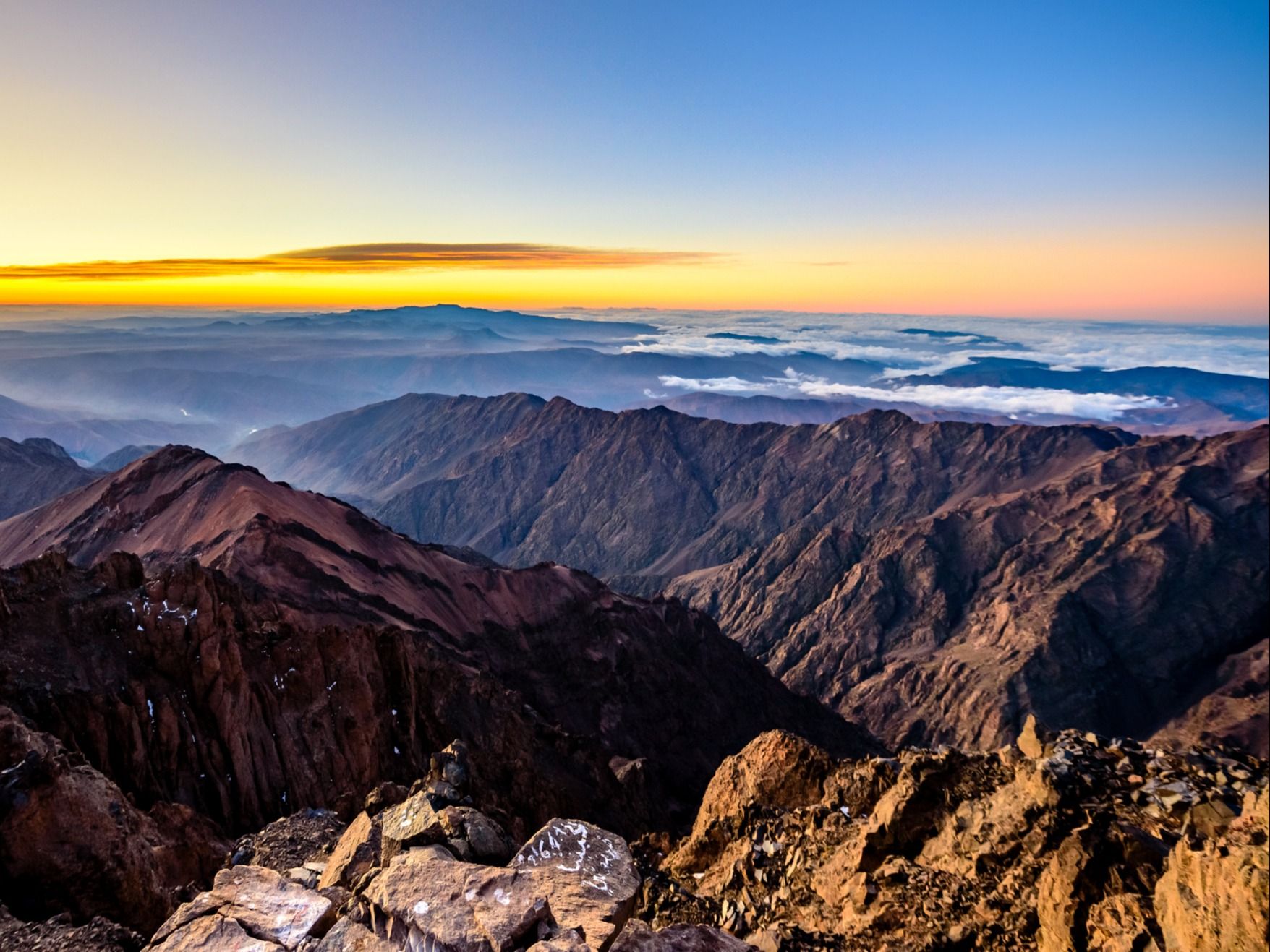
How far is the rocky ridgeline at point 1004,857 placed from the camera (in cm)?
1420

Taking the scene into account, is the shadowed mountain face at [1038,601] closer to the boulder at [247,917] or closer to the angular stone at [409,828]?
the angular stone at [409,828]

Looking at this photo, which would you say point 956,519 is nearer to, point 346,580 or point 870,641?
point 870,641

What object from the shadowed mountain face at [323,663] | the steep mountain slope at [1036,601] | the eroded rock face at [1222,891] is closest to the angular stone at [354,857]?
the eroded rock face at [1222,891]

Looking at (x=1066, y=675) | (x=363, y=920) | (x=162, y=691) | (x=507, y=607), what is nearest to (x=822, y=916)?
(x=363, y=920)

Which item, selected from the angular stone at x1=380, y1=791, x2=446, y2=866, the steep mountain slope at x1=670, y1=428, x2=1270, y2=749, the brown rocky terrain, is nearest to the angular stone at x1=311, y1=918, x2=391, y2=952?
the angular stone at x1=380, y1=791, x2=446, y2=866

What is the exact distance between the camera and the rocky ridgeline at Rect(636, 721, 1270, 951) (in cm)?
1420

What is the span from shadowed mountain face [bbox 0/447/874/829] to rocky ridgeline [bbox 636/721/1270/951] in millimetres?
18969

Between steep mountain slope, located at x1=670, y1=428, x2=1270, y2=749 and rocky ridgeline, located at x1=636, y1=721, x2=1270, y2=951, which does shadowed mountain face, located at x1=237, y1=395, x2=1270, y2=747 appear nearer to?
steep mountain slope, located at x1=670, y1=428, x2=1270, y2=749

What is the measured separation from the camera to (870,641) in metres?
136

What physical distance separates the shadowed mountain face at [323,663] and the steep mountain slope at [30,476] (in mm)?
75793

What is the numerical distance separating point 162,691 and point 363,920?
98.8ft

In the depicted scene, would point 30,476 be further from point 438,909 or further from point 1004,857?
point 1004,857

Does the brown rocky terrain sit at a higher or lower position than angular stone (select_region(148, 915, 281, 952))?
lower

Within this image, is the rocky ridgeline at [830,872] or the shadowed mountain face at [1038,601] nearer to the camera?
the rocky ridgeline at [830,872]
